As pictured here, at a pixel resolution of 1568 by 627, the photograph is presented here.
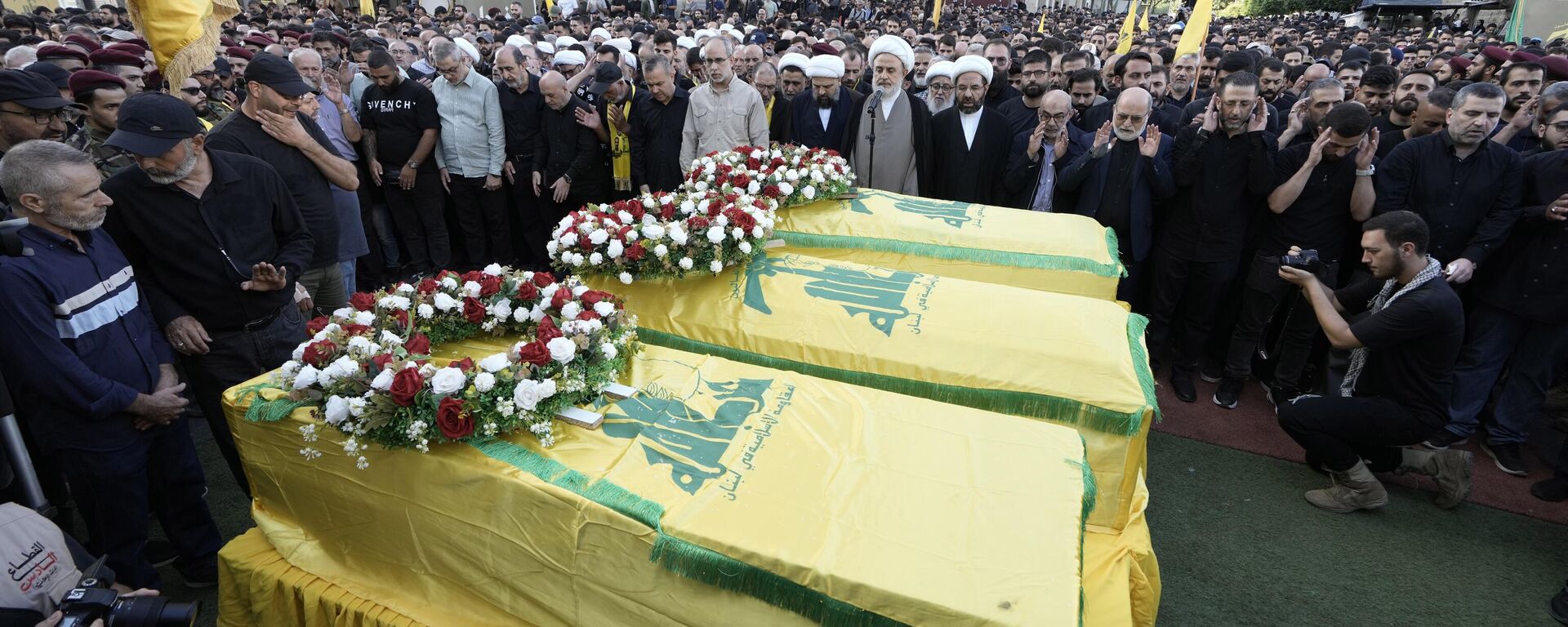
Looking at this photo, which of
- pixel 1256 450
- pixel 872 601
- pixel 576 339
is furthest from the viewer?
pixel 1256 450

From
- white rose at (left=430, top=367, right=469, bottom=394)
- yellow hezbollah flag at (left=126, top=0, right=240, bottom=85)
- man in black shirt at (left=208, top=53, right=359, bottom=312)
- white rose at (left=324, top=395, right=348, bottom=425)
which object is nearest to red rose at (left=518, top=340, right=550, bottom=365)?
white rose at (left=430, top=367, right=469, bottom=394)

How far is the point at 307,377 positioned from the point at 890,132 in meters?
4.68

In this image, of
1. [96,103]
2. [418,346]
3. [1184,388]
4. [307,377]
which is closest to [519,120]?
[96,103]

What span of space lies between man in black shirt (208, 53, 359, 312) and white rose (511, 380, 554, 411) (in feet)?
6.97

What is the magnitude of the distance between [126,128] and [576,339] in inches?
78.4

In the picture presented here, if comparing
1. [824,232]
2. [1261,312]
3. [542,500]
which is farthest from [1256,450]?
[542,500]

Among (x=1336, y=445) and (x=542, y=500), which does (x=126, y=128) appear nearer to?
(x=542, y=500)

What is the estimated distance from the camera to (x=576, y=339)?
2.80 meters

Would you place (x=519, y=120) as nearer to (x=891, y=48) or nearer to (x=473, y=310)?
Answer: (x=891, y=48)

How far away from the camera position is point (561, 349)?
263 cm

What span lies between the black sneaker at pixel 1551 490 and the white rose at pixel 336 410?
19.5 ft

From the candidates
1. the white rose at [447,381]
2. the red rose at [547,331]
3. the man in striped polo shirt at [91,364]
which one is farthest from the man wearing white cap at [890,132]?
the man in striped polo shirt at [91,364]

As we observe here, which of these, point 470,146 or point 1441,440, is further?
point 470,146

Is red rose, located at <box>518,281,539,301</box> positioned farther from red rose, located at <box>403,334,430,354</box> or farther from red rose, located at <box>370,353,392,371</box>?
red rose, located at <box>370,353,392,371</box>
